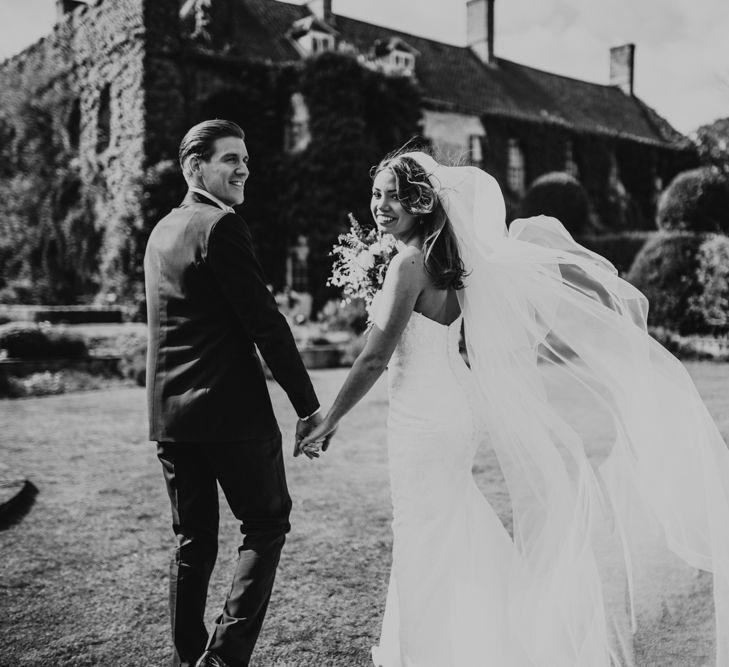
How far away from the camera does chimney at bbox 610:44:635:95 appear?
3381cm

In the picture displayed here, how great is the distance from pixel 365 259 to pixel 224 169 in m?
0.98

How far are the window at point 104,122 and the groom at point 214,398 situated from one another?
64.6 feet

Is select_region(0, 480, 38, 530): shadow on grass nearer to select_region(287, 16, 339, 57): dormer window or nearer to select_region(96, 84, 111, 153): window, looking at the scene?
select_region(96, 84, 111, 153): window

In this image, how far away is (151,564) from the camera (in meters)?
4.18

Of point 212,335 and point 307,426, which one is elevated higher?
point 212,335

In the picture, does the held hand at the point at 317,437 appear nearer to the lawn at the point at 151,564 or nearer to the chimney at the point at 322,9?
the lawn at the point at 151,564

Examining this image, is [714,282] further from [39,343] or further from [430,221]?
[430,221]

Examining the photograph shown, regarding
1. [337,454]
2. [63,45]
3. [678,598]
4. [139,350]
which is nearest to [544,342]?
[678,598]

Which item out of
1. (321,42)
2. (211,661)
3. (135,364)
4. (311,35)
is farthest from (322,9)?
(211,661)

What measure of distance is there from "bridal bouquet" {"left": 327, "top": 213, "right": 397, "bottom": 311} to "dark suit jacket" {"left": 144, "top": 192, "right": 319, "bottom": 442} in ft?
2.93

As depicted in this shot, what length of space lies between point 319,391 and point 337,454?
149 inches

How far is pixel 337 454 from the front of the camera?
7.12 metres

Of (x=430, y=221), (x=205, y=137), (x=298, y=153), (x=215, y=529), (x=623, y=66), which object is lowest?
(x=215, y=529)

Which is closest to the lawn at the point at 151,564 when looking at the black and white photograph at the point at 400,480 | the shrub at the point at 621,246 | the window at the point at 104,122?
the black and white photograph at the point at 400,480
